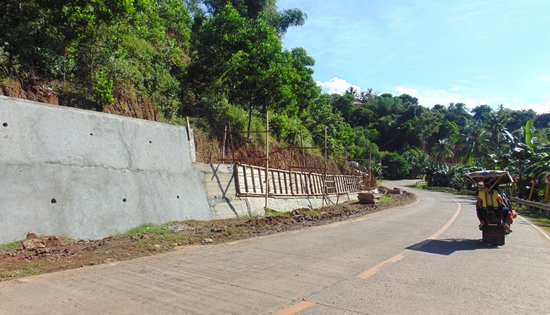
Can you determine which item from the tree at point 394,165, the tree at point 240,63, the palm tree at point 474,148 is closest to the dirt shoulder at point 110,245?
the tree at point 240,63

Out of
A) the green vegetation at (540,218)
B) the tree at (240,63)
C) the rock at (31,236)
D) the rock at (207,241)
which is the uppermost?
the tree at (240,63)

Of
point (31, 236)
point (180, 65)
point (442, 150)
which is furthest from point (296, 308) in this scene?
point (442, 150)

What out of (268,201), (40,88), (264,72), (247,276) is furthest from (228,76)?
(247,276)

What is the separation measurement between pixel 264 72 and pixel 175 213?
10612 mm

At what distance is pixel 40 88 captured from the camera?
1295 cm

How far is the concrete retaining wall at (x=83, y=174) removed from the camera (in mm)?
8773

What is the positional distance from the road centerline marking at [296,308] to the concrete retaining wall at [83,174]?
20.0 feet

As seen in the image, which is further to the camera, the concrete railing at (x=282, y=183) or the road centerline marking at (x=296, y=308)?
the concrete railing at (x=282, y=183)

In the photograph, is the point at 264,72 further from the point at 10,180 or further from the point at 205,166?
the point at 10,180

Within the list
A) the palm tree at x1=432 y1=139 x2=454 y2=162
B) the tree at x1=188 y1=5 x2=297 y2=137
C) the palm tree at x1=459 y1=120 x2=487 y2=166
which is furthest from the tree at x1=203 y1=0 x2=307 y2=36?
the palm tree at x1=432 y1=139 x2=454 y2=162

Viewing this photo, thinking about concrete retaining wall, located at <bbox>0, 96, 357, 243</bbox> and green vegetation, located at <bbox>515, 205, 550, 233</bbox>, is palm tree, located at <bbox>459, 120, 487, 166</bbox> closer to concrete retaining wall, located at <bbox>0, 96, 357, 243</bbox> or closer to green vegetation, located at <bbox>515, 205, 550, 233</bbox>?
green vegetation, located at <bbox>515, 205, 550, 233</bbox>

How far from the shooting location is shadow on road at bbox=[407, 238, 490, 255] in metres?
9.75

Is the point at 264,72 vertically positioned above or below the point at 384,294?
above

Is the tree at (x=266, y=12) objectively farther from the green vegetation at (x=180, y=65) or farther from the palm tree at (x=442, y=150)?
the palm tree at (x=442, y=150)
